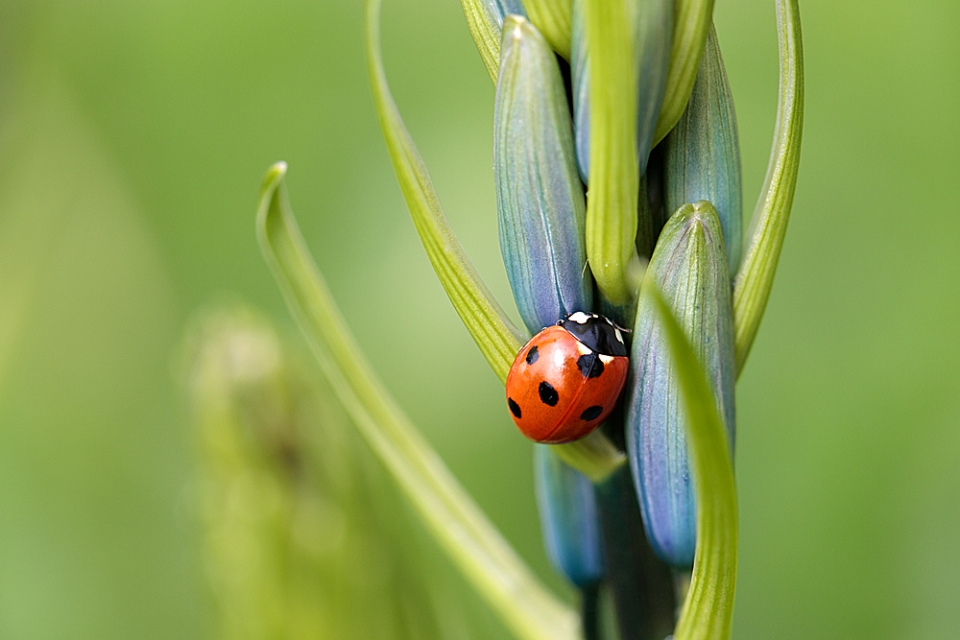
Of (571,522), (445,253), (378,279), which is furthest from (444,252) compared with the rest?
(378,279)

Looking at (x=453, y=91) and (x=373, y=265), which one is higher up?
(x=453, y=91)

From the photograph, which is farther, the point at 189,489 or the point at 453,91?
the point at 453,91

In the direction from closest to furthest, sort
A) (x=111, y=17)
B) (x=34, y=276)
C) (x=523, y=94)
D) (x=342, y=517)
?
(x=523, y=94)
(x=342, y=517)
(x=34, y=276)
(x=111, y=17)

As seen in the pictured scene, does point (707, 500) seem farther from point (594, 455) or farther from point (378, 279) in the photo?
point (378, 279)

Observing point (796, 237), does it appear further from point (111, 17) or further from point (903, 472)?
point (111, 17)

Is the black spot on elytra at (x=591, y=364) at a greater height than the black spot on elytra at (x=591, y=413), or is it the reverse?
the black spot on elytra at (x=591, y=364)

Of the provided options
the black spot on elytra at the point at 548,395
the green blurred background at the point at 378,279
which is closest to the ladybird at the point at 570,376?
the black spot on elytra at the point at 548,395

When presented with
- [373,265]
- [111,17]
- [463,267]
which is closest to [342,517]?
[463,267]

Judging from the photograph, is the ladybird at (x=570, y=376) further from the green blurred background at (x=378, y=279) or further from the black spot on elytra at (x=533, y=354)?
the green blurred background at (x=378, y=279)
